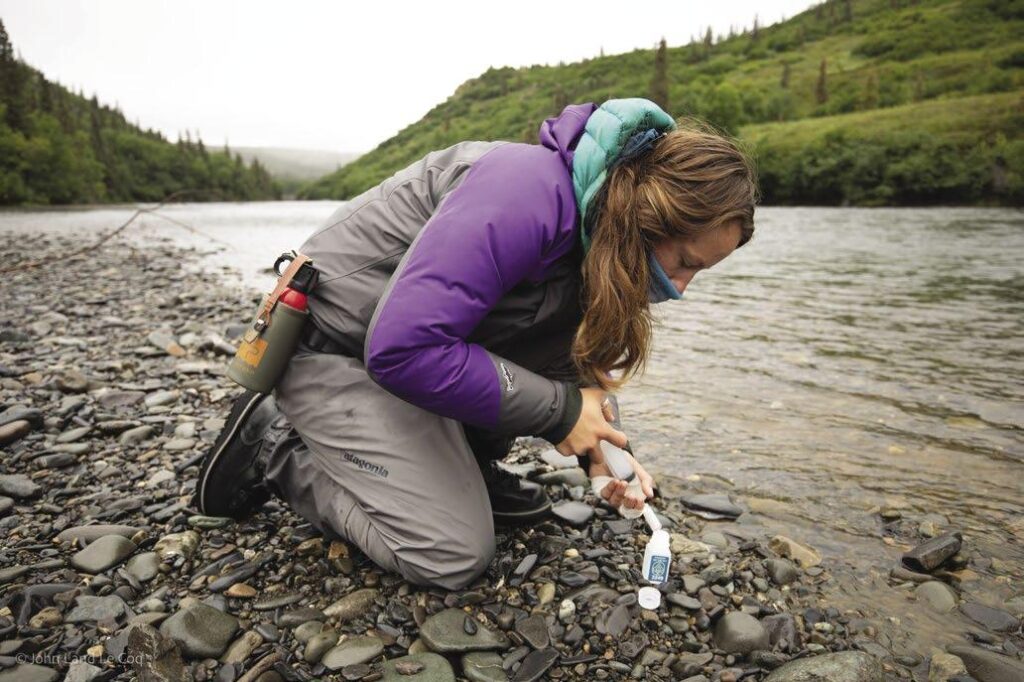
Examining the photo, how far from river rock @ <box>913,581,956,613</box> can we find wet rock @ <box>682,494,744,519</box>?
2.83ft

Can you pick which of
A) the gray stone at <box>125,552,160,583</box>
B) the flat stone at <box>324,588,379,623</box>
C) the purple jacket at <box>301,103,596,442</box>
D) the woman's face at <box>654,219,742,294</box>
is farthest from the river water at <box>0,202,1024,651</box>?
the gray stone at <box>125,552,160,583</box>

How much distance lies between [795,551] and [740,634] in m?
0.79

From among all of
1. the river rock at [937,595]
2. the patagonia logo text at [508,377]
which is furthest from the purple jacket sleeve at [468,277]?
the river rock at [937,595]

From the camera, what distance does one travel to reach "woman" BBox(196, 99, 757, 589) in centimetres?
206

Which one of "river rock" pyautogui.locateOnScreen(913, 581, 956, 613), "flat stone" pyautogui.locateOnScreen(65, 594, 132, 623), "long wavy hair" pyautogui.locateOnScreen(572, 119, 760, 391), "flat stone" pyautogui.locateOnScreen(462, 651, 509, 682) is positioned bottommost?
"river rock" pyautogui.locateOnScreen(913, 581, 956, 613)

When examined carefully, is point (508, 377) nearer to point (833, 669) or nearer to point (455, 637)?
point (455, 637)

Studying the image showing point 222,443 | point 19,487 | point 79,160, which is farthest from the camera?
point 79,160

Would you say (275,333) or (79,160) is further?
(79,160)

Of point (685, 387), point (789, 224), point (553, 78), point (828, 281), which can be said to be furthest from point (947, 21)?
point (685, 387)

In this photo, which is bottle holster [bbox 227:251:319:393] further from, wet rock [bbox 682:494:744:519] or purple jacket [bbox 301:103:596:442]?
wet rock [bbox 682:494:744:519]

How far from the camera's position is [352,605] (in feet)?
7.55

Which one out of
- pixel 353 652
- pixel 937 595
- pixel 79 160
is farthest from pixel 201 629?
pixel 79 160

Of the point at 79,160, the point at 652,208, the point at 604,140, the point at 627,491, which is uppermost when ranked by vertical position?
the point at 79,160

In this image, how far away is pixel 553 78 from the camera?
172 meters
